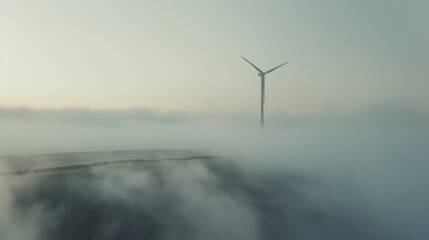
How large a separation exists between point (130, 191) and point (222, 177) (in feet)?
6.11

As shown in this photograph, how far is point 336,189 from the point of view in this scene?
30.0 feet

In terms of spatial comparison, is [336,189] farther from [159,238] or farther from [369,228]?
[159,238]

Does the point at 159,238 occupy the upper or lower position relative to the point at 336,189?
lower

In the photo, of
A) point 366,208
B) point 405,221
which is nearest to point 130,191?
point 366,208

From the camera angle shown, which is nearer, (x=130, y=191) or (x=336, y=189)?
(x=130, y=191)

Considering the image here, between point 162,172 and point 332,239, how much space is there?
3.71 meters

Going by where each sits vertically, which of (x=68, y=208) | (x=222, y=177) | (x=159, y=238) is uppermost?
(x=222, y=177)

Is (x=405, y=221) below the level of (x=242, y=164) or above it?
below

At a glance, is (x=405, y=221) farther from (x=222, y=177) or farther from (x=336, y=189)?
(x=222, y=177)

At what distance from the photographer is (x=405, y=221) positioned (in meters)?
9.00

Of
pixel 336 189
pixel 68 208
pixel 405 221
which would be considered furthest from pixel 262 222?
pixel 68 208

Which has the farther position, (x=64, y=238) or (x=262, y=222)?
(x=262, y=222)

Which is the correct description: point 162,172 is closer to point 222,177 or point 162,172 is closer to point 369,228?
point 222,177

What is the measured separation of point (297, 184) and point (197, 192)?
2106mm
